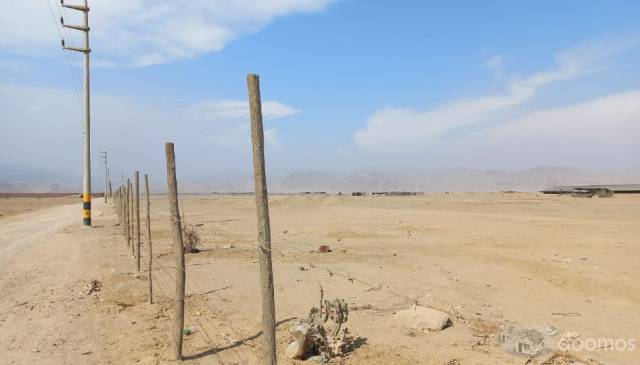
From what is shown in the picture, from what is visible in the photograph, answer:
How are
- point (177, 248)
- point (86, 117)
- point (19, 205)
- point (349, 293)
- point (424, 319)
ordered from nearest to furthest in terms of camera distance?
point (177, 248)
point (424, 319)
point (349, 293)
point (86, 117)
point (19, 205)

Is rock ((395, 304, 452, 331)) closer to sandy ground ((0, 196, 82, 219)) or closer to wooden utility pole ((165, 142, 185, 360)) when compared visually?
wooden utility pole ((165, 142, 185, 360))

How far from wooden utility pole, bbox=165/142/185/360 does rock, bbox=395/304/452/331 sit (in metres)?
3.20

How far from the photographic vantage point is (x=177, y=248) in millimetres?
6887

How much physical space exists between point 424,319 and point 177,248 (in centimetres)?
369

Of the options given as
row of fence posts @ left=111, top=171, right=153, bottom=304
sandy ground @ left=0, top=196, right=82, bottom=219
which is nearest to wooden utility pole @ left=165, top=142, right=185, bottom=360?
row of fence posts @ left=111, top=171, right=153, bottom=304

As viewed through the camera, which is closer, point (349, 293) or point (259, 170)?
point (259, 170)

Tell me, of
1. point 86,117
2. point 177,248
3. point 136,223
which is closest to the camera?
point 177,248

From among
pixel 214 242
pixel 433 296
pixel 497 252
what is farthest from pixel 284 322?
pixel 214 242

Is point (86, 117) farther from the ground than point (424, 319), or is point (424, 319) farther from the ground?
point (86, 117)

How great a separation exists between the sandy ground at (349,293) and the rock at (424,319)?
137 mm

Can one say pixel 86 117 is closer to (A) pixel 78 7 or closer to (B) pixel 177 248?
(A) pixel 78 7

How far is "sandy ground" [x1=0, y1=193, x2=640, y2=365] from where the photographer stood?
21.5 ft

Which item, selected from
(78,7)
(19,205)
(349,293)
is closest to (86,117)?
(78,7)

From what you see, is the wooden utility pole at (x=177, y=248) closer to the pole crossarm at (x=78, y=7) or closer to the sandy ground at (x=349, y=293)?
the sandy ground at (x=349, y=293)
